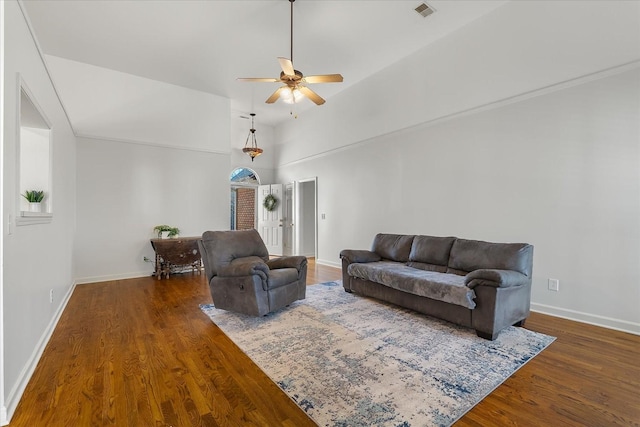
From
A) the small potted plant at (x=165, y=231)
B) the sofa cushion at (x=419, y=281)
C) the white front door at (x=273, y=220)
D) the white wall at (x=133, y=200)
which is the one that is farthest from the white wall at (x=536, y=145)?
the small potted plant at (x=165, y=231)

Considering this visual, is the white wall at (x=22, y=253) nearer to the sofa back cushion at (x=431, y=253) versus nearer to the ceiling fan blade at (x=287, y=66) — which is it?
the ceiling fan blade at (x=287, y=66)

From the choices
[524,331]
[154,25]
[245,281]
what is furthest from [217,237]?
[524,331]

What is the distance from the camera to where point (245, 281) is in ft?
9.87

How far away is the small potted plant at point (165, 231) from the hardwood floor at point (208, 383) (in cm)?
239

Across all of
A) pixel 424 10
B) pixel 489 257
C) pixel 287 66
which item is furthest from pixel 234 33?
pixel 489 257

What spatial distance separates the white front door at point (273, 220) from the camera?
7.78 m

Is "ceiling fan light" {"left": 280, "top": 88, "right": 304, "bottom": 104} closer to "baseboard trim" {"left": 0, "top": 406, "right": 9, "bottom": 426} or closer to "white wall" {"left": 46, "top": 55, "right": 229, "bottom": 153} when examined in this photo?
"white wall" {"left": 46, "top": 55, "right": 229, "bottom": 153}

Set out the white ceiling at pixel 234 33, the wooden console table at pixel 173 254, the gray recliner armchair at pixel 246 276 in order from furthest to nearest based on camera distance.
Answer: the wooden console table at pixel 173 254, the white ceiling at pixel 234 33, the gray recliner armchair at pixel 246 276

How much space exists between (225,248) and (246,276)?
2.11ft

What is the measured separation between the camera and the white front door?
778 cm

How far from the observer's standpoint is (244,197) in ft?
31.3

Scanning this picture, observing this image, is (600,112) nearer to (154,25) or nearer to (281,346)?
(281,346)

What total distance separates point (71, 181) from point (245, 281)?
336 centimetres

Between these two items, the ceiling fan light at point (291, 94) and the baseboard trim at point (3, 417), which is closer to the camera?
the baseboard trim at point (3, 417)
